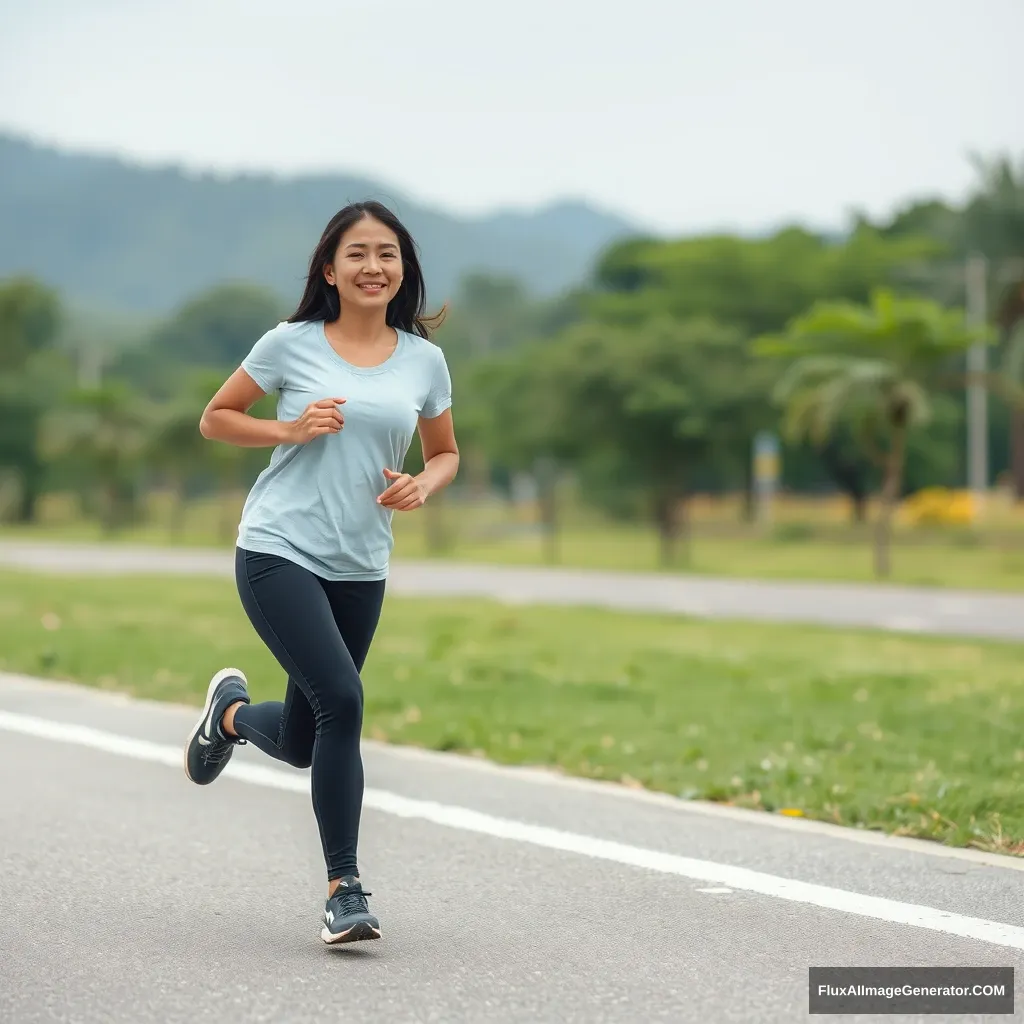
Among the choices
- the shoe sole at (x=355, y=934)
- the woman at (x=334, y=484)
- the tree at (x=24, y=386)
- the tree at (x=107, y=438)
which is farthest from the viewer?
the tree at (x=24, y=386)

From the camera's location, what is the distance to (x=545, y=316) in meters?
119

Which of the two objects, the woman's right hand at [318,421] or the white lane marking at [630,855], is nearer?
the woman's right hand at [318,421]

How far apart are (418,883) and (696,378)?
29973 mm

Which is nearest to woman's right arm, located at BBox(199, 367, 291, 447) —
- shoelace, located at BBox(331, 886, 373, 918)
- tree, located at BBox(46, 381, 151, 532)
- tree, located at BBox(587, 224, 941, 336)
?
shoelace, located at BBox(331, 886, 373, 918)

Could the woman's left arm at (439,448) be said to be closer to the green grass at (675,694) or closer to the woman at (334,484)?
the woman at (334,484)

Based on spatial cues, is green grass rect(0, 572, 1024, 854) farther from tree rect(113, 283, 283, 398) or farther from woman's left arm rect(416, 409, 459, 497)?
tree rect(113, 283, 283, 398)

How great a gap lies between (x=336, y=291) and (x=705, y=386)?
3034 cm

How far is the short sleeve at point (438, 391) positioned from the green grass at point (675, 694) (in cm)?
249

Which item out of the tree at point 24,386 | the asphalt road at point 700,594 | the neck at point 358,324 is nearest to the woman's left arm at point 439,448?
the neck at point 358,324

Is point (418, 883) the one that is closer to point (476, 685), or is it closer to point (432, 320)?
point (432, 320)

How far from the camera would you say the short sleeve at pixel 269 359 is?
483 centimetres

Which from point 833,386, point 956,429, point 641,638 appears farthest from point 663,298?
point 641,638

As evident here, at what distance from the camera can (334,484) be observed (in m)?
4.74

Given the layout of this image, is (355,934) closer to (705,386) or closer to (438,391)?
(438,391)
